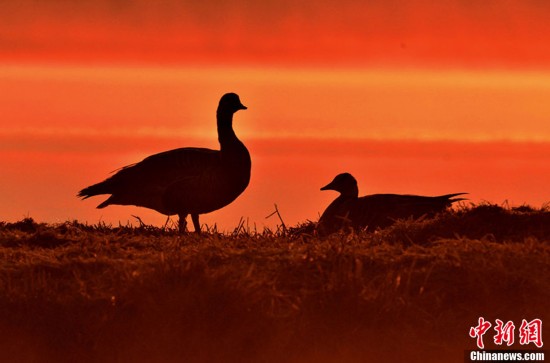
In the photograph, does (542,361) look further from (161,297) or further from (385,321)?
(161,297)

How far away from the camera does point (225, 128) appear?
1551 cm

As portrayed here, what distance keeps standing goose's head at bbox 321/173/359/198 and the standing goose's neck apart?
6.36ft

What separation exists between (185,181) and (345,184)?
9.61 feet

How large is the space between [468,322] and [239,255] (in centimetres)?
206

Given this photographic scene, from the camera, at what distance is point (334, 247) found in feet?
26.3

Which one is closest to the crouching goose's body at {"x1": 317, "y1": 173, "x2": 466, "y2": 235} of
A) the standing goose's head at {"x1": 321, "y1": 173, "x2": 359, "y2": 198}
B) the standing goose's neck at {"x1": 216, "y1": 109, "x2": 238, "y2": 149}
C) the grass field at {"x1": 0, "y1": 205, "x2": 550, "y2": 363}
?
the standing goose's head at {"x1": 321, "y1": 173, "x2": 359, "y2": 198}

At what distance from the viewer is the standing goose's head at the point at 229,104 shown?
15.8m

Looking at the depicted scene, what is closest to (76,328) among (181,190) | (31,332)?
(31,332)

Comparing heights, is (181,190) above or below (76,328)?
above

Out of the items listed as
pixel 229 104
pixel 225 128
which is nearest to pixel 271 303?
pixel 225 128

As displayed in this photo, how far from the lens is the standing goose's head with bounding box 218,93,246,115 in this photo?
51.7ft

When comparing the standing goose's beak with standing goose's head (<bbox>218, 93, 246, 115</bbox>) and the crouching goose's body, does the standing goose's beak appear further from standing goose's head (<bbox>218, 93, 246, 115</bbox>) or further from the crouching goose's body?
standing goose's head (<bbox>218, 93, 246, 115</bbox>)

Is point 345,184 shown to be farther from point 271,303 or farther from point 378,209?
point 271,303

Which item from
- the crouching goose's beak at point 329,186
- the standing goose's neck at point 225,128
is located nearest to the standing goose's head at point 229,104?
the standing goose's neck at point 225,128
